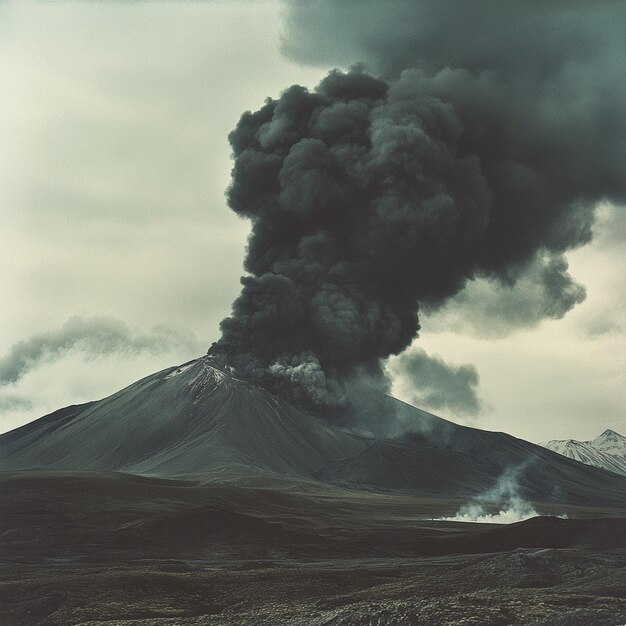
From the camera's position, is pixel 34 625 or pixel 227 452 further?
pixel 227 452

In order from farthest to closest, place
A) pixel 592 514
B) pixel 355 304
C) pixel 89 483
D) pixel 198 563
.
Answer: pixel 355 304 → pixel 592 514 → pixel 89 483 → pixel 198 563

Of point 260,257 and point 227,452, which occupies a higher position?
point 260,257

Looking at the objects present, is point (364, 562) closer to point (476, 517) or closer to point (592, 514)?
point (476, 517)

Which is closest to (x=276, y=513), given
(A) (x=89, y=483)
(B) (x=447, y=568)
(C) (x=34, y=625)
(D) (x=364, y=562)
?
(A) (x=89, y=483)

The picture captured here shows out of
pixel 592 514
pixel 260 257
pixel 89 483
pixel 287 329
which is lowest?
pixel 592 514

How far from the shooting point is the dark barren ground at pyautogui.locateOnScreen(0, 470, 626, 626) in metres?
40.3

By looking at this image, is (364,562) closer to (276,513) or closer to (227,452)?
(276,513)

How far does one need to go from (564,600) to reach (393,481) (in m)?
152

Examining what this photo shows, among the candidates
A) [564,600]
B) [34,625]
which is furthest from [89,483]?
[564,600]

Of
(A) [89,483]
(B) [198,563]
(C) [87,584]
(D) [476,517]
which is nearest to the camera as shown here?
(C) [87,584]

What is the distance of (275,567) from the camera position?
5878cm

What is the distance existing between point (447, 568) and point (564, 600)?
51.1 feet

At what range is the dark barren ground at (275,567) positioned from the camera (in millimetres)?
40281

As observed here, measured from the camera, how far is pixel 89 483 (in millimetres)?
109125
